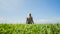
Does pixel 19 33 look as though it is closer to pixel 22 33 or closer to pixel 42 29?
pixel 22 33

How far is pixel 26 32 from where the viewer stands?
568cm

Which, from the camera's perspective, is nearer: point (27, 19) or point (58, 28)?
point (58, 28)

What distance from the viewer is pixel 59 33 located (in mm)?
5305

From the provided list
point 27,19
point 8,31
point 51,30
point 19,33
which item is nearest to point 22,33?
point 19,33

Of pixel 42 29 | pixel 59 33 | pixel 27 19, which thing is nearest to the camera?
pixel 59 33

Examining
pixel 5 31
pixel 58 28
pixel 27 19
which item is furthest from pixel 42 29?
pixel 27 19

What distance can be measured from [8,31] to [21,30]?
54 cm

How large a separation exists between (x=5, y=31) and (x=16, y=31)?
0.44m

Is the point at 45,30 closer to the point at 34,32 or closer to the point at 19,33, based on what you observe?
the point at 34,32

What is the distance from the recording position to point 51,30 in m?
5.51

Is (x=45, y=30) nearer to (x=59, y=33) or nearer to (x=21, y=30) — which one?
(x=59, y=33)

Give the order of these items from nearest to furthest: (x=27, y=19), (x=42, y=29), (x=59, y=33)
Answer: (x=59, y=33) < (x=42, y=29) < (x=27, y=19)

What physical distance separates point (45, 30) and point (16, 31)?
117 cm

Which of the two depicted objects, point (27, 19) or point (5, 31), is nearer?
point (5, 31)
